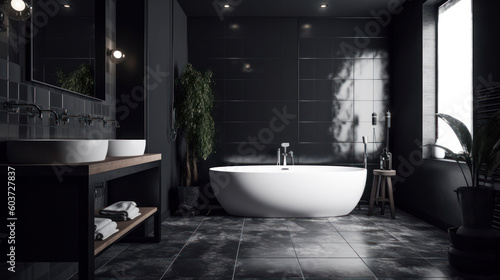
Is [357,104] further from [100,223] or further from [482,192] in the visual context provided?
[100,223]

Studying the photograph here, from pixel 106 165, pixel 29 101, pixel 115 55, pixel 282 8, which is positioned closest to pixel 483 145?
pixel 106 165

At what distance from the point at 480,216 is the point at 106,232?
2.43 m

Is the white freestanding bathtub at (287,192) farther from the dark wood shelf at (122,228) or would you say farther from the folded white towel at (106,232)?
the folded white towel at (106,232)

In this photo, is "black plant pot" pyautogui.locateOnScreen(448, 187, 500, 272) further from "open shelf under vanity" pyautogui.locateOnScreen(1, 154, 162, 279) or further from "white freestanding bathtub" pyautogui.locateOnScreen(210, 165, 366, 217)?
"open shelf under vanity" pyautogui.locateOnScreen(1, 154, 162, 279)

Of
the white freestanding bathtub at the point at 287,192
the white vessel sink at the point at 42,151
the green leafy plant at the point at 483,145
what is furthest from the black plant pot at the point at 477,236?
the white vessel sink at the point at 42,151

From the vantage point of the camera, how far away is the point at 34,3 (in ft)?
6.96

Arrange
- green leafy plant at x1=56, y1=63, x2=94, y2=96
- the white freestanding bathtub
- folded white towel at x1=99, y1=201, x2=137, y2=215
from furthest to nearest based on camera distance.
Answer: the white freestanding bathtub, folded white towel at x1=99, y1=201, x2=137, y2=215, green leafy plant at x1=56, y1=63, x2=94, y2=96

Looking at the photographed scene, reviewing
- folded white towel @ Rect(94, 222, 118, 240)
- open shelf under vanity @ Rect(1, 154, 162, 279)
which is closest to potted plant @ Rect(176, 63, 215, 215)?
folded white towel @ Rect(94, 222, 118, 240)

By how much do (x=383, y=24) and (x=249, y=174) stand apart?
300cm

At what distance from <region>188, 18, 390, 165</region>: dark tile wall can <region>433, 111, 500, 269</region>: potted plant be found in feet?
8.92

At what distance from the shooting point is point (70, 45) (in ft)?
8.43

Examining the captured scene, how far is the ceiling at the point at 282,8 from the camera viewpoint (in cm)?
477

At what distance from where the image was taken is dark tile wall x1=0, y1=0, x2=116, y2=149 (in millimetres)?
1896

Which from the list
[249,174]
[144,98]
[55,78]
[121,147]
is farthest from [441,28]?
[55,78]
